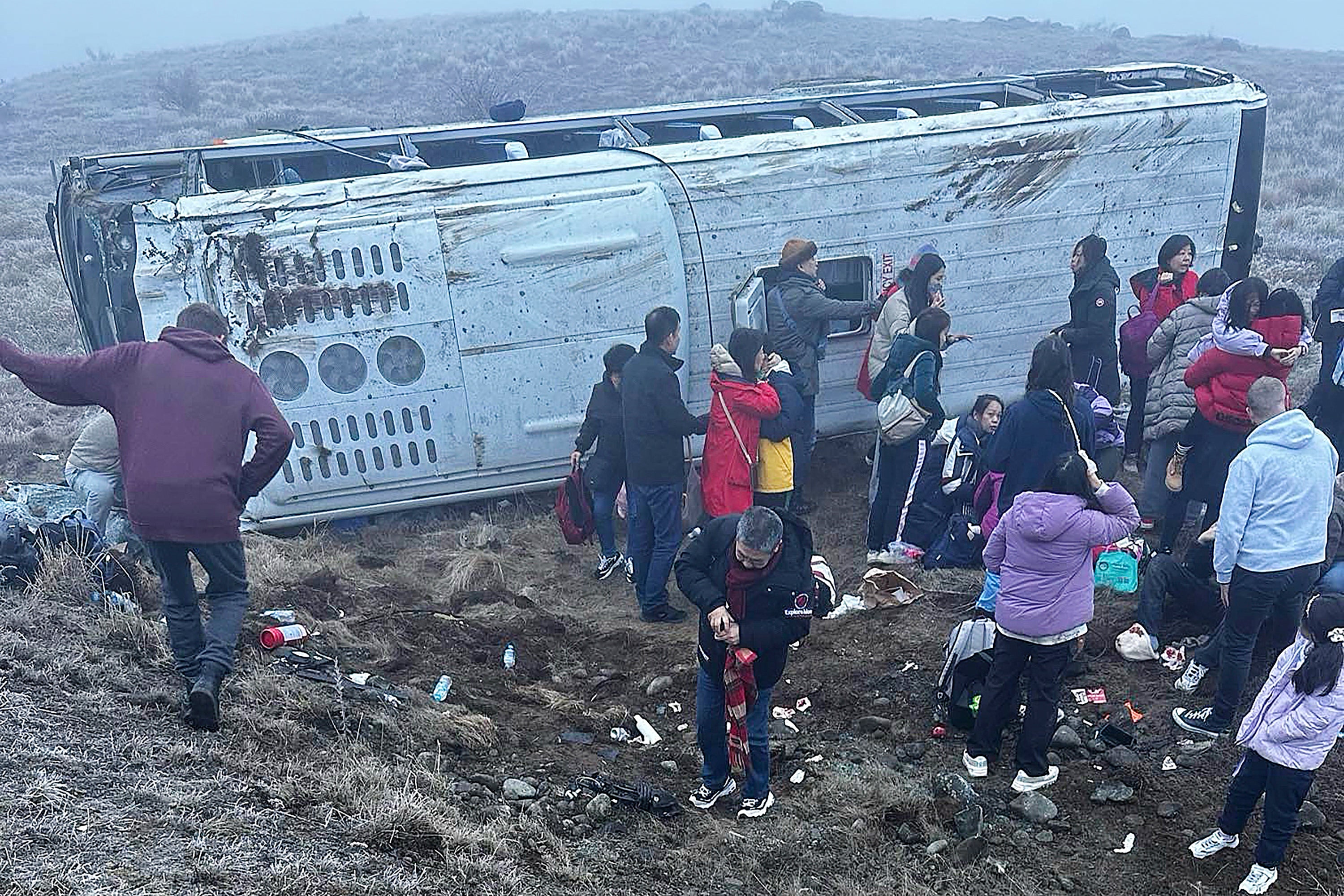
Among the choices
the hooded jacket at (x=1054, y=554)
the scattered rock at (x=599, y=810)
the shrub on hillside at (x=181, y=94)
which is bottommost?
the scattered rock at (x=599, y=810)

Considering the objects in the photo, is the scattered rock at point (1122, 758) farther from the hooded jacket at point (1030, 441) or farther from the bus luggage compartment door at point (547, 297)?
the bus luggage compartment door at point (547, 297)

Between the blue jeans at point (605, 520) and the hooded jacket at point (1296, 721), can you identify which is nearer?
the hooded jacket at point (1296, 721)

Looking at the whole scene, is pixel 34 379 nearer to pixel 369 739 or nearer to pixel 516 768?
pixel 369 739

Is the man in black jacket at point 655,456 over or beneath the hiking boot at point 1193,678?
over

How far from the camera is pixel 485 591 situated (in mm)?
7195

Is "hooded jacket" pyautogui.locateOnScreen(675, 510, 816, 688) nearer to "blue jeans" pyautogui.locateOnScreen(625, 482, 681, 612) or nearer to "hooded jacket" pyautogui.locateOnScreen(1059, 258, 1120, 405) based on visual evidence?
"blue jeans" pyautogui.locateOnScreen(625, 482, 681, 612)

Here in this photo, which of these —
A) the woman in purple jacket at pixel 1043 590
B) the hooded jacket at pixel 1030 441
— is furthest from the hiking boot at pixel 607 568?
the woman in purple jacket at pixel 1043 590

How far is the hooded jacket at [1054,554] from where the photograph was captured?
15.7ft

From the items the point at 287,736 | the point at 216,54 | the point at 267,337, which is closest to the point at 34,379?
the point at 287,736

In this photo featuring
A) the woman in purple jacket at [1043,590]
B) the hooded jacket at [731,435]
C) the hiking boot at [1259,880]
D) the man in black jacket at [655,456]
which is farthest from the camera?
the hooded jacket at [731,435]

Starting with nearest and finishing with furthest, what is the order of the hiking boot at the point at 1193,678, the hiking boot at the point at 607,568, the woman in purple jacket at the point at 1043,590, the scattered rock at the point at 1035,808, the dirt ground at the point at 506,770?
the dirt ground at the point at 506,770 < the woman in purple jacket at the point at 1043,590 < the scattered rock at the point at 1035,808 < the hiking boot at the point at 1193,678 < the hiking boot at the point at 607,568

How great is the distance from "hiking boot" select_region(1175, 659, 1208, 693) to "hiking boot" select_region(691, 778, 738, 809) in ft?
8.01

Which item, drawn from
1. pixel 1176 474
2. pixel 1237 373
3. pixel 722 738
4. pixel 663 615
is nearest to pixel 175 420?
pixel 722 738

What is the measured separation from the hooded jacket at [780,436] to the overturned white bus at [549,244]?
105cm
